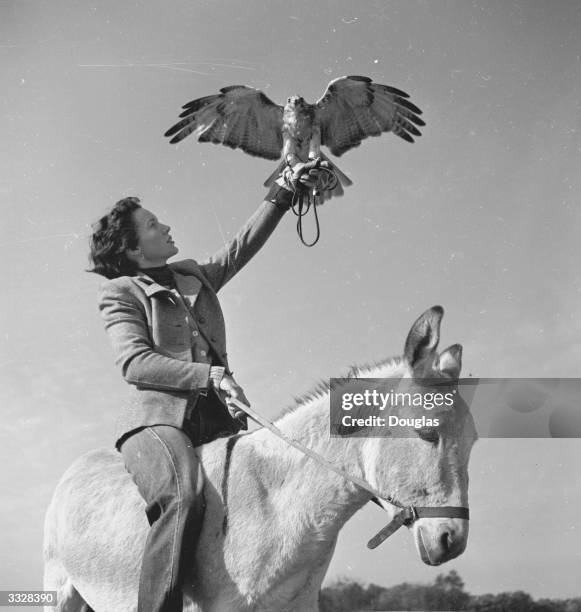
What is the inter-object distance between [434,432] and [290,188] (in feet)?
7.69

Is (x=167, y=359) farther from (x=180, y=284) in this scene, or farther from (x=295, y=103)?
(x=295, y=103)

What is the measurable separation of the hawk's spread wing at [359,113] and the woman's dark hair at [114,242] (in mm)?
5553

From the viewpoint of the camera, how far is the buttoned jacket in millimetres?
3934

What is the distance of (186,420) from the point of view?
13.5ft

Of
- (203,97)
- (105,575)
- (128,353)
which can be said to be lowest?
(105,575)

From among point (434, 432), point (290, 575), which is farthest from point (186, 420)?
point (434, 432)

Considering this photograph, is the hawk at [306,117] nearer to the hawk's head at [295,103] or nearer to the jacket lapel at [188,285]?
the hawk's head at [295,103]

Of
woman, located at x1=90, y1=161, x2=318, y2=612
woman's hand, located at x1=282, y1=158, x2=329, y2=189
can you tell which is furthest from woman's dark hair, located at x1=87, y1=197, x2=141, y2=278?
woman's hand, located at x1=282, y1=158, x2=329, y2=189

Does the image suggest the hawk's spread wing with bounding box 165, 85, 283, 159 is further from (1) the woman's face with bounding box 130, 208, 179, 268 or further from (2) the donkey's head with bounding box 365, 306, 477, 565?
(2) the donkey's head with bounding box 365, 306, 477, 565

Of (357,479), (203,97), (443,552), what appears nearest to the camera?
(443,552)

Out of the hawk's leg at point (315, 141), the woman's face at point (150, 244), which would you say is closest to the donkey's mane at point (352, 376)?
the woman's face at point (150, 244)

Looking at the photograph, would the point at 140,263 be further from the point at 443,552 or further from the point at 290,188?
the point at 443,552

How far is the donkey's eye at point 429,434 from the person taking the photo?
321 cm

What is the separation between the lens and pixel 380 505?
3416mm
